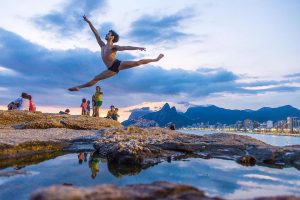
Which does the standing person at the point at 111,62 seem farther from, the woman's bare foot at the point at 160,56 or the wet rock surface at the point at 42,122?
the wet rock surface at the point at 42,122

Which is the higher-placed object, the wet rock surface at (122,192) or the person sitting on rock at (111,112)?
the person sitting on rock at (111,112)

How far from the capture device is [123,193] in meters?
3.49

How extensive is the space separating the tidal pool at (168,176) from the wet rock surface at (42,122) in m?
10.1

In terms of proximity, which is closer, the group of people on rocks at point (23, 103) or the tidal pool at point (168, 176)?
the tidal pool at point (168, 176)

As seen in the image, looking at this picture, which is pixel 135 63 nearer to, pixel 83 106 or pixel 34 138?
pixel 34 138

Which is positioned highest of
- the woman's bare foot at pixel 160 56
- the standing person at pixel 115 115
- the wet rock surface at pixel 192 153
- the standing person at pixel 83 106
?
the woman's bare foot at pixel 160 56

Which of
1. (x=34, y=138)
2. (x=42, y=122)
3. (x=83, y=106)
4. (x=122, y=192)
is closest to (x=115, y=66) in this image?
(x=34, y=138)

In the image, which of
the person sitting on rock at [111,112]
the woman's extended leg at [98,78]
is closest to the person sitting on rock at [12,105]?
the person sitting on rock at [111,112]

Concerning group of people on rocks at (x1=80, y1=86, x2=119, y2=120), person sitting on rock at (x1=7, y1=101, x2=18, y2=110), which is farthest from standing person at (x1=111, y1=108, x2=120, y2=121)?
person sitting on rock at (x1=7, y1=101, x2=18, y2=110)

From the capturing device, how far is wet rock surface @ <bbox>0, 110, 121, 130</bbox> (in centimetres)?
1920

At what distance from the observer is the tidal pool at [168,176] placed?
6.20 metres

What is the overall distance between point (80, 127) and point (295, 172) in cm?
1454

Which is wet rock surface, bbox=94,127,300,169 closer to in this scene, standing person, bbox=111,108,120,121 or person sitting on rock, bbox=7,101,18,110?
person sitting on rock, bbox=7,101,18,110

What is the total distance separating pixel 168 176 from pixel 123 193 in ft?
13.3
